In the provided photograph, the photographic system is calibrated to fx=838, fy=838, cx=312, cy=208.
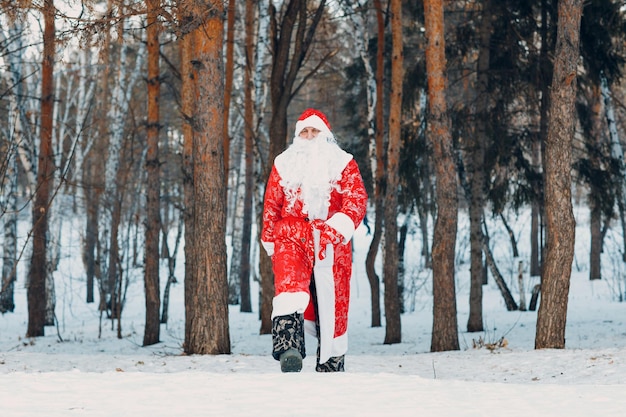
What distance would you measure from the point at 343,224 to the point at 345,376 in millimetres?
1536

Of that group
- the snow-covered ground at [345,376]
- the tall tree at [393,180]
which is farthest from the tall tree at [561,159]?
the tall tree at [393,180]

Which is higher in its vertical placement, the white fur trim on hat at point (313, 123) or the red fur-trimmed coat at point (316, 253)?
the white fur trim on hat at point (313, 123)

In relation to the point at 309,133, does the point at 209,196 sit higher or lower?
lower

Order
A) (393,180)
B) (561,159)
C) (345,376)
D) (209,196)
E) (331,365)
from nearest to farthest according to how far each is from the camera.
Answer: (345,376) → (331,365) → (209,196) → (561,159) → (393,180)

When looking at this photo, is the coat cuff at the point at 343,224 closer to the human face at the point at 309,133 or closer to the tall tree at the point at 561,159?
the human face at the point at 309,133

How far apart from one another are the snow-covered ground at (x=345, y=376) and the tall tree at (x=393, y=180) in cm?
52

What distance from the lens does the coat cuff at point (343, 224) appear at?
6090 mm

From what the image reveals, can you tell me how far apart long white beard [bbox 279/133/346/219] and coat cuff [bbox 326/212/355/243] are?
8.8 inches

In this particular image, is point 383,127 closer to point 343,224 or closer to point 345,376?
point 343,224

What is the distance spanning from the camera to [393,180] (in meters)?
12.9

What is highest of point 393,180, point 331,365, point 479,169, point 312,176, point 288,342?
→ point 479,169

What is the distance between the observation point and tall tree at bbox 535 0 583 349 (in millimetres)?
8883

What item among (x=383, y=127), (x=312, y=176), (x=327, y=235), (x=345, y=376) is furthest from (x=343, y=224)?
(x=383, y=127)

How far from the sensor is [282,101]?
12.2 metres
